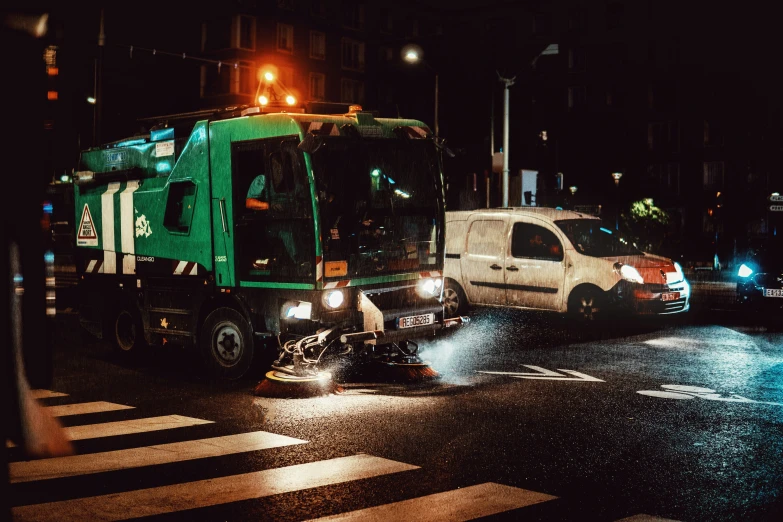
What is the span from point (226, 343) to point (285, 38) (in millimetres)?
50631

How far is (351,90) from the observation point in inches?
2571

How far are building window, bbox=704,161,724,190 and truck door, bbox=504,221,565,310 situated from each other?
156 ft

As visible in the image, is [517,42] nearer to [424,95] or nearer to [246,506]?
[424,95]

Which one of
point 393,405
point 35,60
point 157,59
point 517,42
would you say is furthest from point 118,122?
point 35,60

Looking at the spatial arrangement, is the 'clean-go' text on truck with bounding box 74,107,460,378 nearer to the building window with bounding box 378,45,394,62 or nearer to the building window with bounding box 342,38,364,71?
the building window with bounding box 342,38,364,71

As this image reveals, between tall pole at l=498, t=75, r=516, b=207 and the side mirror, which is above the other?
tall pole at l=498, t=75, r=516, b=207

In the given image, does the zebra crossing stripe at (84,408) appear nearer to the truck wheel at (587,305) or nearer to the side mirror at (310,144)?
the side mirror at (310,144)

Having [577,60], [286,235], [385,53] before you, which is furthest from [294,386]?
[577,60]

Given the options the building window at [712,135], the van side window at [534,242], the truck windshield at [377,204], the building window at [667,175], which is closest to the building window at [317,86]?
the building window at [667,175]

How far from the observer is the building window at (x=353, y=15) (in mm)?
63688

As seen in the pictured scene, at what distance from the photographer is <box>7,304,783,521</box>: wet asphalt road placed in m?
5.57

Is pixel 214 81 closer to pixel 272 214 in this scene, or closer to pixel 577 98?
pixel 577 98

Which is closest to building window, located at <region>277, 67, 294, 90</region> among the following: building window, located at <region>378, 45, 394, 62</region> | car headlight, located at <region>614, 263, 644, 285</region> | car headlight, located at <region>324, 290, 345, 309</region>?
building window, located at <region>378, 45, 394, 62</region>

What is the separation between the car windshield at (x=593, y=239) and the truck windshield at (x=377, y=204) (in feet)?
16.5
